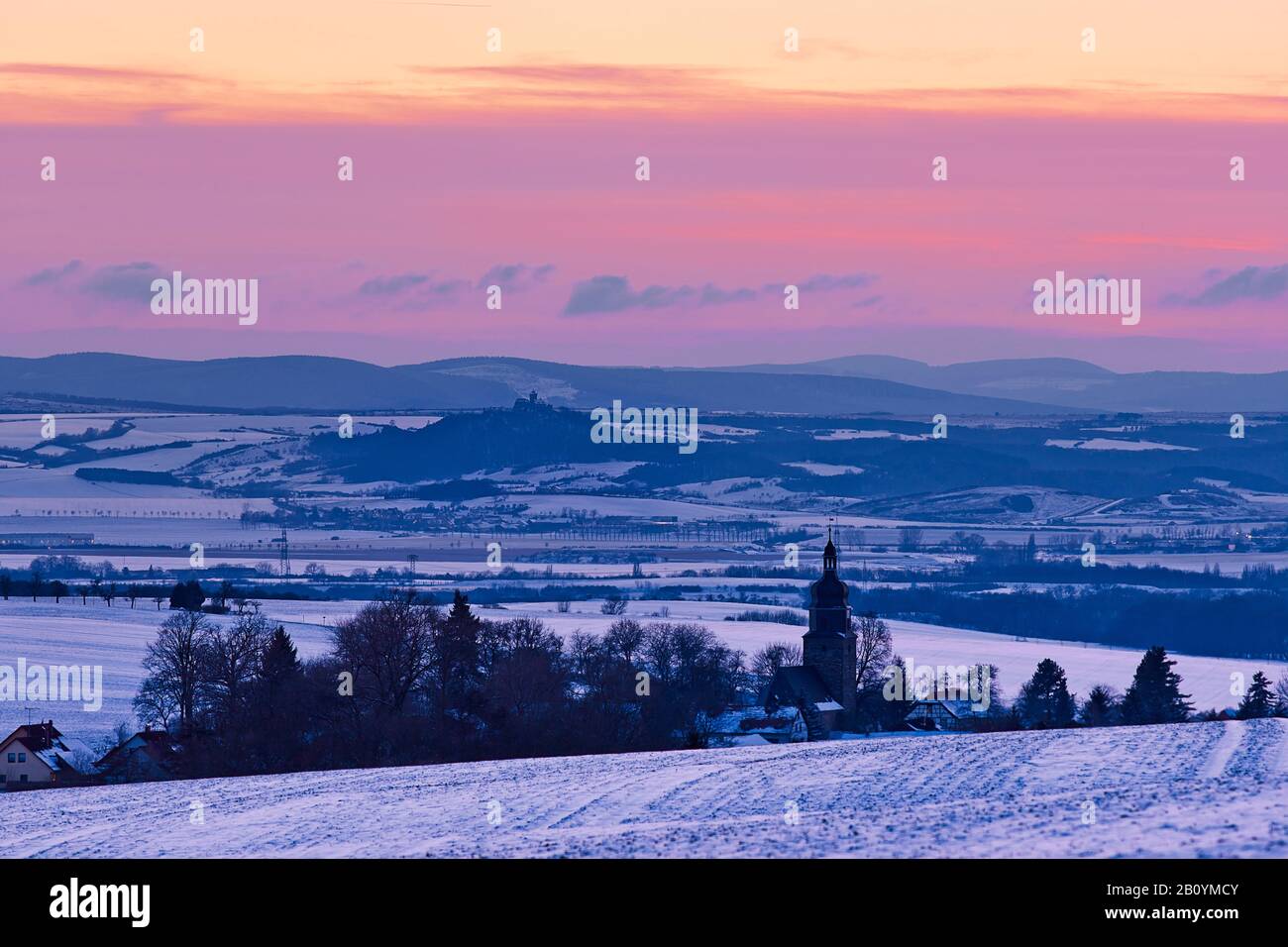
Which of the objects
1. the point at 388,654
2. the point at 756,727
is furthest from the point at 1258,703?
the point at 388,654

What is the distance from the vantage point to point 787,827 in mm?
30281

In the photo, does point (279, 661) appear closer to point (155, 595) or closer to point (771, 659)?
point (771, 659)

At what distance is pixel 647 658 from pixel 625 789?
64860 millimetres

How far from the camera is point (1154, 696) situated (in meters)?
88.4

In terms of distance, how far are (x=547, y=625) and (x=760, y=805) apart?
288 feet

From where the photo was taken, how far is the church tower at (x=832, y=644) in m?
93.9

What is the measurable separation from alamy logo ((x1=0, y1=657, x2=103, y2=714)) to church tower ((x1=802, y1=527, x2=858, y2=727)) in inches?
1182

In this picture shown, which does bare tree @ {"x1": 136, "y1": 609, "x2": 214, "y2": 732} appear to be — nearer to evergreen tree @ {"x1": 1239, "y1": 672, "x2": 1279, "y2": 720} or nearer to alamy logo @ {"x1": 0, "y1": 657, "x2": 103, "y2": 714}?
alamy logo @ {"x1": 0, "y1": 657, "x2": 103, "y2": 714}

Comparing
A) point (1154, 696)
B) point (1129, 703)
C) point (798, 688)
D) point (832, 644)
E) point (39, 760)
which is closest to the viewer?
point (39, 760)

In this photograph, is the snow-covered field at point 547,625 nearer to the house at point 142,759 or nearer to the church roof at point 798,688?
the house at point 142,759

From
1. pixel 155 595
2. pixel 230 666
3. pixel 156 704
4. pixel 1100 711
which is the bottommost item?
Answer: pixel 1100 711

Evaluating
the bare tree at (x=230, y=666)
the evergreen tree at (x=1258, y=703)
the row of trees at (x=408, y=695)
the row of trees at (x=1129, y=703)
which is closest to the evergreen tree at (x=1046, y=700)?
the row of trees at (x=1129, y=703)

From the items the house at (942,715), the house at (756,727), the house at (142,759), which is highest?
the house at (142,759)
